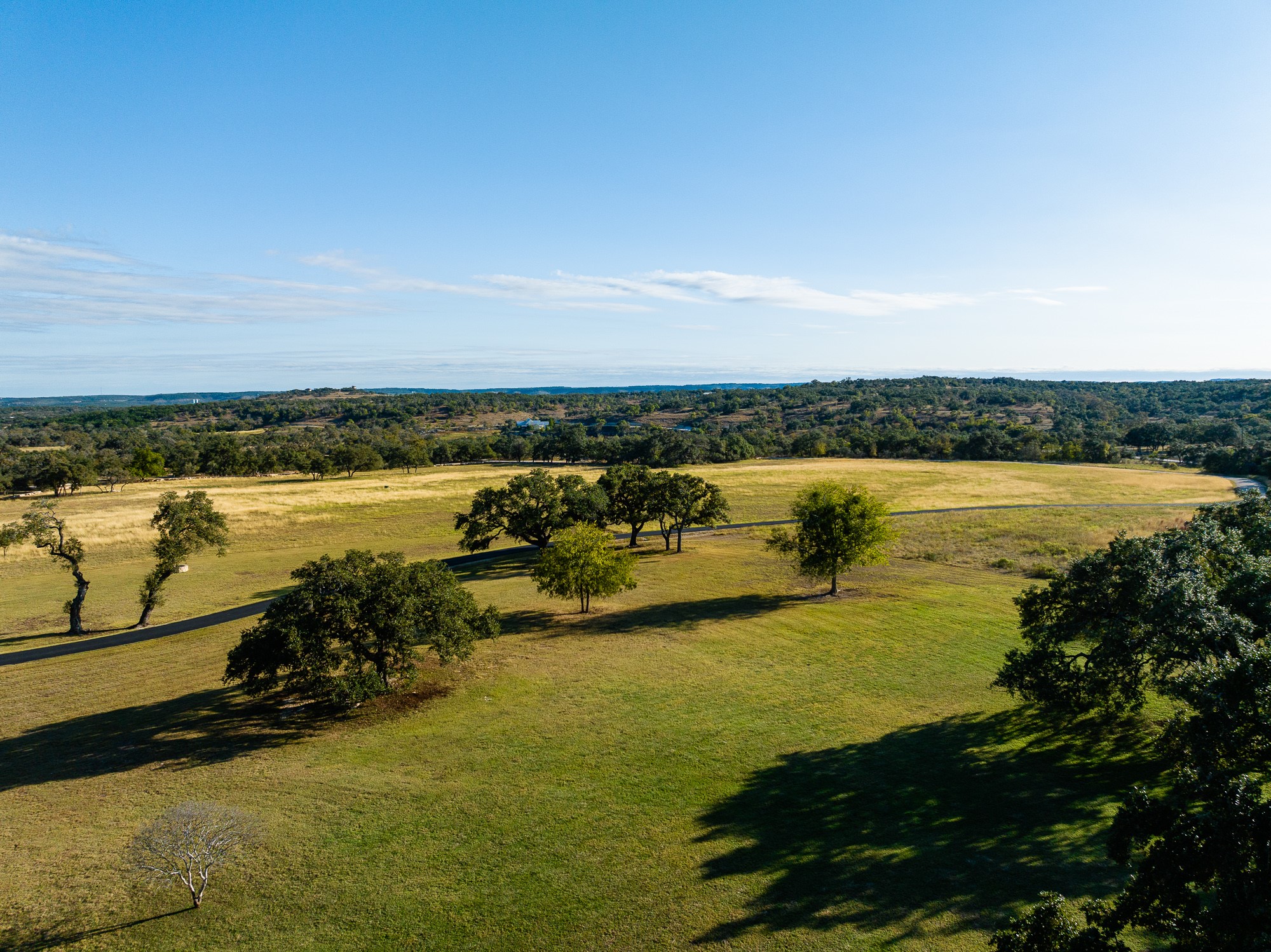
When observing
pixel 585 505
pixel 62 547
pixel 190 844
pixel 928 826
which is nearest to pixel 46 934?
pixel 190 844

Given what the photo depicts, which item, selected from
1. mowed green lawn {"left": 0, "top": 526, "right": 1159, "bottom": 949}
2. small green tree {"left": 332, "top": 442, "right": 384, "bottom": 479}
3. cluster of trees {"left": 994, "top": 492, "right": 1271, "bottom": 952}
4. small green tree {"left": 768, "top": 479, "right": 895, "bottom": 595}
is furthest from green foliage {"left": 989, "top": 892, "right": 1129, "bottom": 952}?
small green tree {"left": 332, "top": 442, "right": 384, "bottom": 479}

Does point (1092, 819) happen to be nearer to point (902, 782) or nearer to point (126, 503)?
point (902, 782)

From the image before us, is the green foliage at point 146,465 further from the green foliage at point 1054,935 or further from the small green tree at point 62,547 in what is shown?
the green foliage at point 1054,935

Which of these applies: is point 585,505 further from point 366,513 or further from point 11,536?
point 366,513

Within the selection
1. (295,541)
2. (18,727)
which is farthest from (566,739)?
(295,541)

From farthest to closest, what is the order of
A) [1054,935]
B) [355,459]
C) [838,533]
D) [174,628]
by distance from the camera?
[355,459]
[838,533]
[174,628]
[1054,935]

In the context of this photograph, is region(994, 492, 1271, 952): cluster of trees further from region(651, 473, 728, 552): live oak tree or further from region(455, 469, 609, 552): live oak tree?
region(455, 469, 609, 552): live oak tree
